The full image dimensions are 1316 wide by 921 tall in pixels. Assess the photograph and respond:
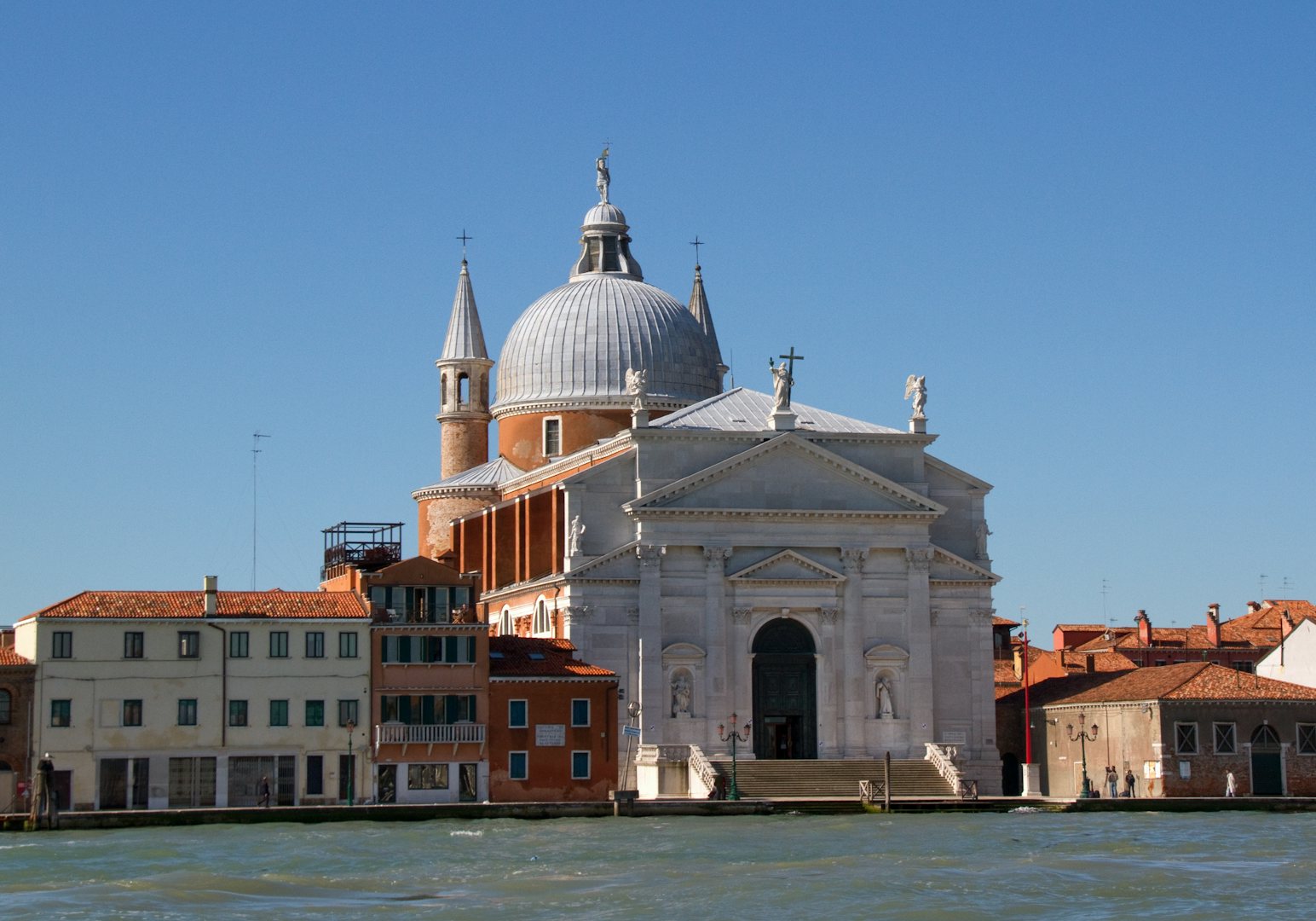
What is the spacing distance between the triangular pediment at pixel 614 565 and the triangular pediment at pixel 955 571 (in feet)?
24.3

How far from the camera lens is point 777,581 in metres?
61.0

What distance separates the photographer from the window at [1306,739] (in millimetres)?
59344

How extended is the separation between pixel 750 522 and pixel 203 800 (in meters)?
15.3

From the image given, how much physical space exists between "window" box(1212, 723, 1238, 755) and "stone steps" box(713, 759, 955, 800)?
6474 millimetres

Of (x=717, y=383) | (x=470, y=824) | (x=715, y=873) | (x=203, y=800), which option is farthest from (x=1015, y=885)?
(x=717, y=383)

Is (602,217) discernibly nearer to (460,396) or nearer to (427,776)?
(460,396)

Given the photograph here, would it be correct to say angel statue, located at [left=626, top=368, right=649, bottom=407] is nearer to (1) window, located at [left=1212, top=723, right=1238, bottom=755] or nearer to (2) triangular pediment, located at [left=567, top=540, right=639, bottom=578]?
(2) triangular pediment, located at [left=567, top=540, right=639, bottom=578]

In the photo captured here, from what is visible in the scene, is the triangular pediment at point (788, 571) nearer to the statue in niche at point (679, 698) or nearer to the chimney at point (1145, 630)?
the statue in niche at point (679, 698)

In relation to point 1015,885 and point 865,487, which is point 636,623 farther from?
point 1015,885

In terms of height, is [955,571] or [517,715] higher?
[955,571]

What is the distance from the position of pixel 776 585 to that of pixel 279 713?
13450 mm

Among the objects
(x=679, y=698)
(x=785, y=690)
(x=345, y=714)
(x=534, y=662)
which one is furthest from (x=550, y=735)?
(x=785, y=690)

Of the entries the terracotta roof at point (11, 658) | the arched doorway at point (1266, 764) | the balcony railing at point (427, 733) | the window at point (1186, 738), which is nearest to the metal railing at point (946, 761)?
the window at point (1186, 738)

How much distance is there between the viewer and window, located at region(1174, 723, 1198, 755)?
58375 millimetres
